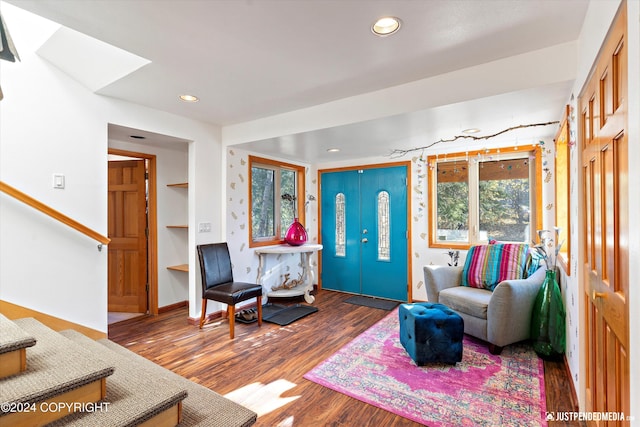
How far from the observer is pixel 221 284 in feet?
11.3

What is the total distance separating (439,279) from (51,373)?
322 cm

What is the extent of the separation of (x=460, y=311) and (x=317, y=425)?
1.85 meters

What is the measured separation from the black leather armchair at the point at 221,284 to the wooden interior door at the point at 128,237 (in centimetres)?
107

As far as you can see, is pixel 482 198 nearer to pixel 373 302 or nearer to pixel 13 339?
pixel 373 302

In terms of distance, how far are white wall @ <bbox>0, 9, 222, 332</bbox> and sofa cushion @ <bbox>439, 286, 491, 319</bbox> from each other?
330 cm

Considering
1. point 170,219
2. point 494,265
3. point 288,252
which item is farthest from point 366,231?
point 170,219

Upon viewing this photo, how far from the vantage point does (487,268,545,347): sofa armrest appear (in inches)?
103

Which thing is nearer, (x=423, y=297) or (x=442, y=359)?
(x=442, y=359)

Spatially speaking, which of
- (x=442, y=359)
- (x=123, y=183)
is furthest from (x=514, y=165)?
(x=123, y=183)

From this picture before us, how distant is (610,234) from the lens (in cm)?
121

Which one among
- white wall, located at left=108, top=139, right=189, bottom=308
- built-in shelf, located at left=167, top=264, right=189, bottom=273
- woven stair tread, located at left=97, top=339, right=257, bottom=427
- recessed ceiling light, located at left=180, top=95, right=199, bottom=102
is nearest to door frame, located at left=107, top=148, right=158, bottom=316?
white wall, located at left=108, top=139, right=189, bottom=308

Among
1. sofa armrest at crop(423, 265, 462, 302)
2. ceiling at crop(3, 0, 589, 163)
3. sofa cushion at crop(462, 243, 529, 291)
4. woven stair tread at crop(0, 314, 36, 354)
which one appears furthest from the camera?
sofa armrest at crop(423, 265, 462, 302)

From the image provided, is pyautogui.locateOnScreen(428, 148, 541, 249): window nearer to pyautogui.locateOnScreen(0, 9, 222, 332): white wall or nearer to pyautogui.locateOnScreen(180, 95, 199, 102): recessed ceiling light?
pyautogui.locateOnScreen(180, 95, 199, 102): recessed ceiling light

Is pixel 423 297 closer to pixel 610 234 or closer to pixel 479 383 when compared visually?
Result: pixel 479 383
